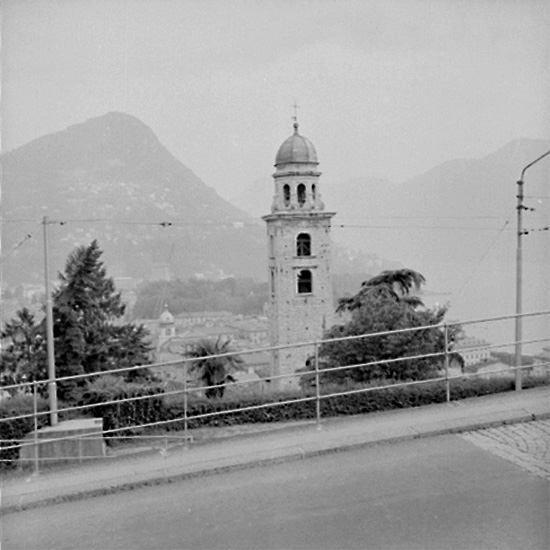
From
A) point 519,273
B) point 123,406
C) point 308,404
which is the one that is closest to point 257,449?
point 123,406

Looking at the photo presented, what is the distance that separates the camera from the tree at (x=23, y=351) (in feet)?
83.8

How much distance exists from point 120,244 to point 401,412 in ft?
131

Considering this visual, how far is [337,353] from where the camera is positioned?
16375mm

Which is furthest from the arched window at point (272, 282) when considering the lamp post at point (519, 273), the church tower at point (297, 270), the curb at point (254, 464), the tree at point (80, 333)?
the curb at point (254, 464)

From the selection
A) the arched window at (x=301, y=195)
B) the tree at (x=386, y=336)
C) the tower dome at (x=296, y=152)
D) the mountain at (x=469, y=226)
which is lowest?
the tree at (x=386, y=336)

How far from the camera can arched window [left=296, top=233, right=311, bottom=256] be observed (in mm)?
44406

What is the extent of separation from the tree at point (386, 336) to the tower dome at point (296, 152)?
19832 mm

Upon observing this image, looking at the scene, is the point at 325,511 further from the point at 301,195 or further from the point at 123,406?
the point at 301,195

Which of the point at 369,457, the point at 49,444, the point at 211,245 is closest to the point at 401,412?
the point at 369,457

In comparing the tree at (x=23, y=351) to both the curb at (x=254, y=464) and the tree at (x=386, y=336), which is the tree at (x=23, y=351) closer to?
the tree at (x=386, y=336)

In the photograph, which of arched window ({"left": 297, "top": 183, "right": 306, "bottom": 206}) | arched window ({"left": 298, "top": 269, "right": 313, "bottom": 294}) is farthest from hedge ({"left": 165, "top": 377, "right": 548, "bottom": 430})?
arched window ({"left": 298, "top": 269, "right": 313, "bottom": 294})

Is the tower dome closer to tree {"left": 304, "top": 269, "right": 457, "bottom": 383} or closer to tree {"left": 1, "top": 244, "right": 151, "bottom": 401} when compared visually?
tree {"left": 1, "top": 244, "right": 151, "bottom": 401}

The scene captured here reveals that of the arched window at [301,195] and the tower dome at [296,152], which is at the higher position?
the tower dome at [296,152]

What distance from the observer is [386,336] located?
610 inches
